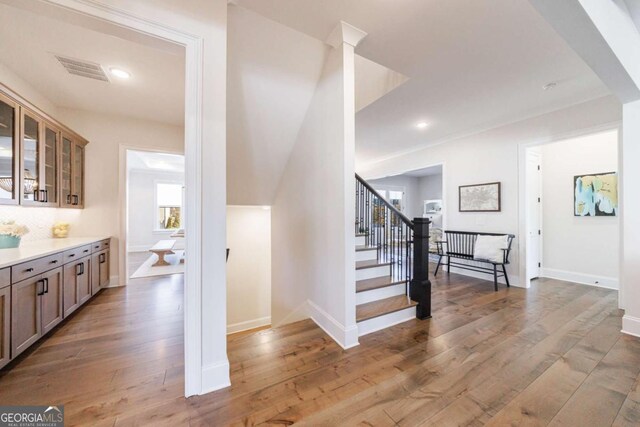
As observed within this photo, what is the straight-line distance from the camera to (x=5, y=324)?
1685 millimetres

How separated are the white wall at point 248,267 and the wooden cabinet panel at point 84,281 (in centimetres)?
189

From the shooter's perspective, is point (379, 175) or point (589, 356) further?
point (379, 175)

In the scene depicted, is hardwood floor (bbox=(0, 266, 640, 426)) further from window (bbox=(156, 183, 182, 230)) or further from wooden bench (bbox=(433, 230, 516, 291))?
window (bbox=(156, 183, 182, 230))

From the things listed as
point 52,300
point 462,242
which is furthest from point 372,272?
point 52,300

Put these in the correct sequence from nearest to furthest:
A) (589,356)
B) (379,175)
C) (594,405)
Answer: (594,405), (589,356), (379,175)

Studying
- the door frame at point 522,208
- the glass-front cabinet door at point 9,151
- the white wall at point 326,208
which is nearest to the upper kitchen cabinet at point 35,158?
the glass-front cabinet door at point 9,151

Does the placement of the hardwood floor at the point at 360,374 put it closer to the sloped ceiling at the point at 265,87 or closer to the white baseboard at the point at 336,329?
the white baseboard at the point at 336,329

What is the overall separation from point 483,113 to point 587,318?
2963mm

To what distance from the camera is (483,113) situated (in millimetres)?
3699

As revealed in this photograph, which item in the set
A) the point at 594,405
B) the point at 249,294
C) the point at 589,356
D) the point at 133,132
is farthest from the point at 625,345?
the point at 133,132

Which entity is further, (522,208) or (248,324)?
(248,324)

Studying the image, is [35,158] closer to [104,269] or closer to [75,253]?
[75,253]

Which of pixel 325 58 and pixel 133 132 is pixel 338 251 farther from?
pixel 133 132

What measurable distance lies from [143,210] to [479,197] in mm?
9219
